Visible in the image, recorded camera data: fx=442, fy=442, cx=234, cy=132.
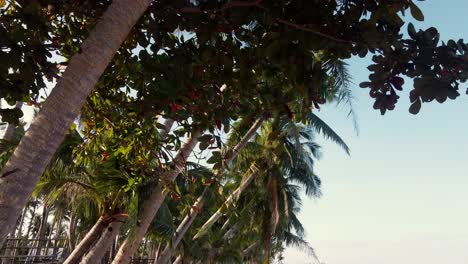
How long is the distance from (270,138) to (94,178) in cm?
459

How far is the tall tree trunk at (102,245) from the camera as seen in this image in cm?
586

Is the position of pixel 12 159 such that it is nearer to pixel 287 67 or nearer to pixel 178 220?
pixel 287 67

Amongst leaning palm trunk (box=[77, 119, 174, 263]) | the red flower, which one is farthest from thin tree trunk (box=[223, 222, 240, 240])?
the red flower

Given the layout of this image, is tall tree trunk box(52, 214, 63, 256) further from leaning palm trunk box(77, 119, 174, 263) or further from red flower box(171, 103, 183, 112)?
red flower box(171, 103, 183, 112)

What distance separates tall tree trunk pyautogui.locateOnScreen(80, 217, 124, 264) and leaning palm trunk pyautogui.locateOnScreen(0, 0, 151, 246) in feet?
14.9

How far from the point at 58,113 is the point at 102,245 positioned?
4604 millimetres

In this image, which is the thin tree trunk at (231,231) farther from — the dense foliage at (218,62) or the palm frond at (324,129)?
the dense foliage at (218,62)

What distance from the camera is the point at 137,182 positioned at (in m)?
5.71

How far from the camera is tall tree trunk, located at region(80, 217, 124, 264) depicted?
586 centimetres

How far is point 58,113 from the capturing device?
1.73 m

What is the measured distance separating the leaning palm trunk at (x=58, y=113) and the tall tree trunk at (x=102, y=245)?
4530 mm

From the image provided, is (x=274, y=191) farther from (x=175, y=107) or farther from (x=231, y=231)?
(x=175, y=107)

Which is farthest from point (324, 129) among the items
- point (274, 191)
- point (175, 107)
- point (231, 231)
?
point (175, 107)

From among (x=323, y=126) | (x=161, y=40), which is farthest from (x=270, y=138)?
(x=323, y=126)
